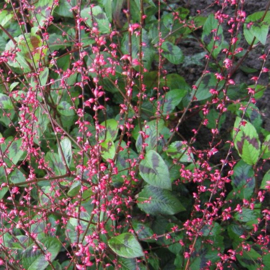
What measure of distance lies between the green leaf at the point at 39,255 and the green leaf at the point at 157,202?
374 millimetres

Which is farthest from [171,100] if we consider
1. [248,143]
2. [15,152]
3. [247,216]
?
[15,152]

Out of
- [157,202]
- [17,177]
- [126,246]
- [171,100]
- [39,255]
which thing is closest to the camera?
[126,246]

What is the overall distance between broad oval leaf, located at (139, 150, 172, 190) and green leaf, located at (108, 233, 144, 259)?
0.69ft

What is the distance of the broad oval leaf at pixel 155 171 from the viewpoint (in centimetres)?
135

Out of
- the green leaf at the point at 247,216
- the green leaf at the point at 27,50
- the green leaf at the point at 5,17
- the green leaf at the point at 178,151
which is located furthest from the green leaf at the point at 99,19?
the green leaf at the point at 247,216

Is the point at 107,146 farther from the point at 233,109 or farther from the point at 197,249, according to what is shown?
the point at 233,109

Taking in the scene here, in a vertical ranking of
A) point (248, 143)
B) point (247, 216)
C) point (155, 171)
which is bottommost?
point (247, 216)

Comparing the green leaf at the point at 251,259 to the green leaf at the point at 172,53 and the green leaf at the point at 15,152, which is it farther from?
the green leaf at the point at 15,152

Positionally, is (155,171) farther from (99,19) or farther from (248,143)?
(99,19)

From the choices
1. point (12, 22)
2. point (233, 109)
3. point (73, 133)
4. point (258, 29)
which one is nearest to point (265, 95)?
point (233, 109)

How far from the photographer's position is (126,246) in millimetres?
1271

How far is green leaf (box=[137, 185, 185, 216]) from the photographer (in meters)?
1.52

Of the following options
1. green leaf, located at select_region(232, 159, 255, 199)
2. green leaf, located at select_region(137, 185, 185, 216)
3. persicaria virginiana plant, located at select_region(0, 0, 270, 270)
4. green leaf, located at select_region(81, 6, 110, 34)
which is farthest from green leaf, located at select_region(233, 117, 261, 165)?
green leaf, located at select_region(81, 6, 110, 34)

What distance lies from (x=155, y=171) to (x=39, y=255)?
0.56 m
